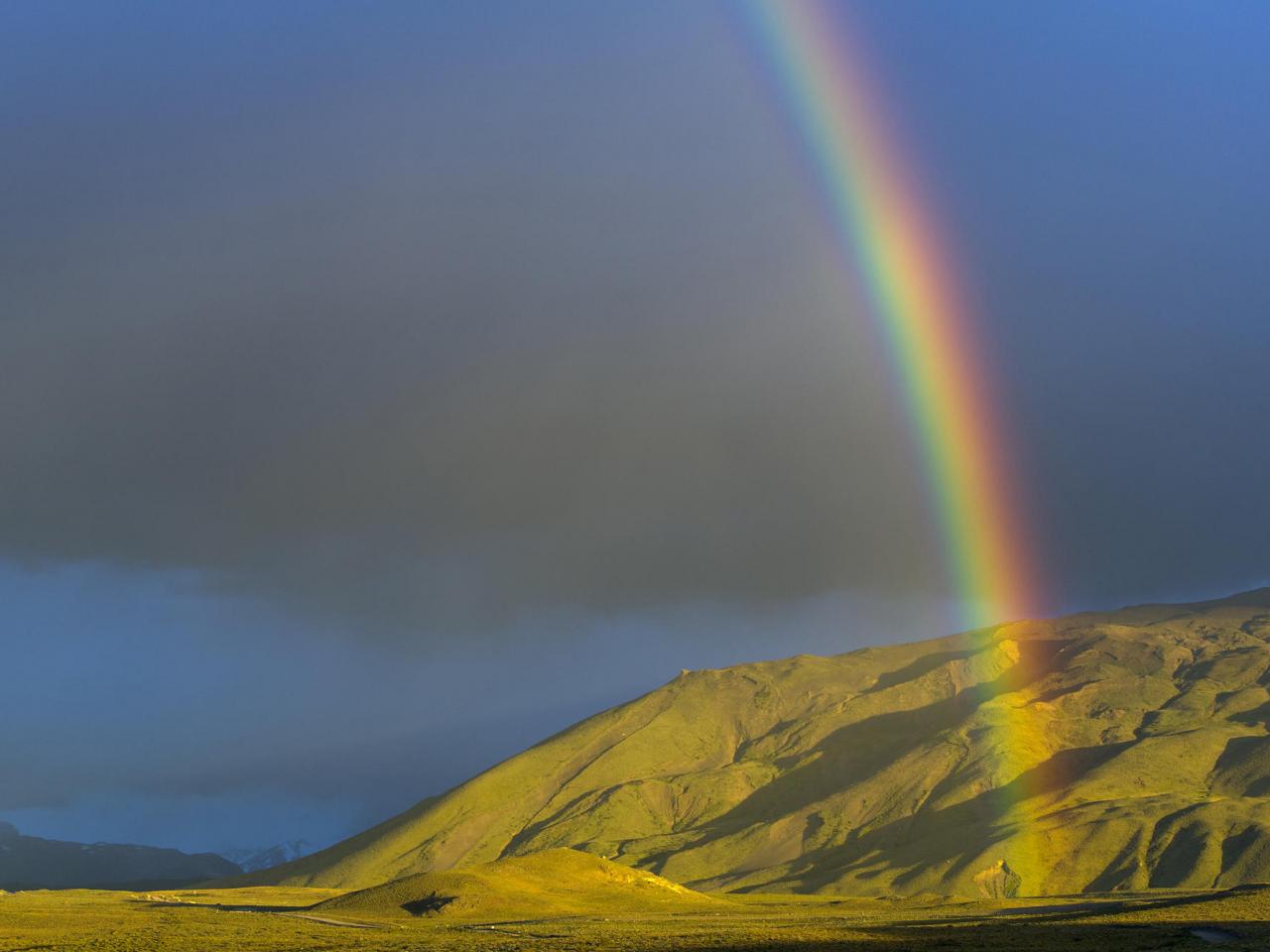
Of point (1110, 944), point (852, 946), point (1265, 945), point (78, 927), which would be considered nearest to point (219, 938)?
point (78, 927)

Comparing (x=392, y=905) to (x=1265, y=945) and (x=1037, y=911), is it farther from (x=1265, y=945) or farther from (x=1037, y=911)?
(x=1265, y=945)

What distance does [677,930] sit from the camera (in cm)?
14025

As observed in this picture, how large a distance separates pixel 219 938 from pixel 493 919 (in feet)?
165

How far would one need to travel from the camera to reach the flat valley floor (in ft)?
362

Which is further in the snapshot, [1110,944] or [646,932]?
[646,932]

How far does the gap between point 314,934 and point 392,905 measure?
5739 cm

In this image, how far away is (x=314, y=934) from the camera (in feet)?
442

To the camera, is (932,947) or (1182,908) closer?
(932,947)

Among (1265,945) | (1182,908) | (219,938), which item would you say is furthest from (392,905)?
(1265,945)

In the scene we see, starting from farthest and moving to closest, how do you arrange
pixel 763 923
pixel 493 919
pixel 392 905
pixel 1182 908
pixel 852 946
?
pixel 392 905 → pixel 493 919 → pixel 763 923 → pixel 1182 908 → pixel 852 946

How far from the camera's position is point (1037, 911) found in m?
175

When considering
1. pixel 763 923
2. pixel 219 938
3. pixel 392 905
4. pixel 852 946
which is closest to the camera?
pixel 852 946

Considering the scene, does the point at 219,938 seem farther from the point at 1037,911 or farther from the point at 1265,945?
the point at 1037,911

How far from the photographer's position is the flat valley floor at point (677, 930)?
110m
